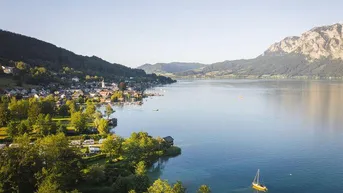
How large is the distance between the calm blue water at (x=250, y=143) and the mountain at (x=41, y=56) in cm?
6685

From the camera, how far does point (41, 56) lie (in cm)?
14212

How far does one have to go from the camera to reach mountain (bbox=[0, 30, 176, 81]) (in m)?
125

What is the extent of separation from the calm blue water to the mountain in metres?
66.9

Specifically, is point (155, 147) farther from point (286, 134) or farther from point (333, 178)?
point (286, 134)

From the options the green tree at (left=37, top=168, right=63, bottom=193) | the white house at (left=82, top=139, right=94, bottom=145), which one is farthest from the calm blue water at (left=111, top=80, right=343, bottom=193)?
the green tree at (left=37, top=168, right=63, bottom=193)

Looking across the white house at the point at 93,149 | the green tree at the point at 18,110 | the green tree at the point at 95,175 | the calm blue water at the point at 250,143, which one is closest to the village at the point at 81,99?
the white house at the point at 93,149

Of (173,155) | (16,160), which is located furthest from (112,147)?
(16,160)

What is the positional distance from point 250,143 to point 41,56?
395ft

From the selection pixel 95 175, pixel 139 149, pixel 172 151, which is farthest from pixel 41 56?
pixel 95 175

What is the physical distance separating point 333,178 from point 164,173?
14718 mm

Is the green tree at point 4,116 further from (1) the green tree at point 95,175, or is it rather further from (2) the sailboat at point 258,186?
(2) the sailboat at point 258,186

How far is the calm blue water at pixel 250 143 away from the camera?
2944cm

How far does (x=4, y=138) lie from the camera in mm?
37344

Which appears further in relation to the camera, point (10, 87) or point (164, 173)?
point (10, 87)
